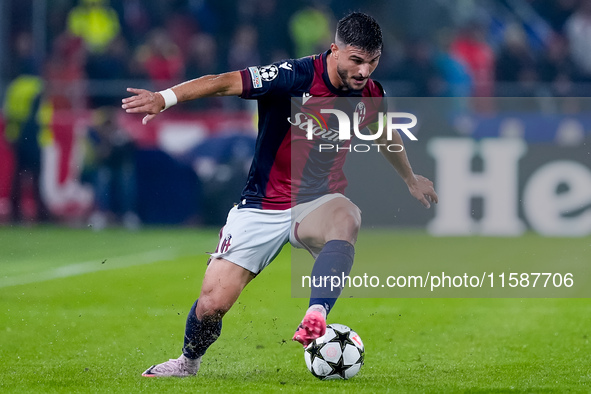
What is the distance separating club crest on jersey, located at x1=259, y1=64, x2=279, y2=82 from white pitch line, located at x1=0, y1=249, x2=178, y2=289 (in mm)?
4990

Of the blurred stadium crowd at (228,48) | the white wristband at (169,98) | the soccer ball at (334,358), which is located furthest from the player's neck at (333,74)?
the blurred stadium crowd at (228,48)

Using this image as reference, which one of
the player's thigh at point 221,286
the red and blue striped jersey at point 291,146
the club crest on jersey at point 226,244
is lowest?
the player's thigh at point 221,286

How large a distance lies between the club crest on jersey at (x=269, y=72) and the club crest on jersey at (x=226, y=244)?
0.87m

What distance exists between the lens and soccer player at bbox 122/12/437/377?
17.3 ft

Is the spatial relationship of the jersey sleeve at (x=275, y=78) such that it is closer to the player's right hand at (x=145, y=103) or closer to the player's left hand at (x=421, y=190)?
the player's right hand at (x=145, y=103)

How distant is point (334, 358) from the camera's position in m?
5.43

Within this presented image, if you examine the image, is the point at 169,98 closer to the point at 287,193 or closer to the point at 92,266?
A: the point at 287,193

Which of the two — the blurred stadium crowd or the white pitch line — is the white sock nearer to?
the white pitch line

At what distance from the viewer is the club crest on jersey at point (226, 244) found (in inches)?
215

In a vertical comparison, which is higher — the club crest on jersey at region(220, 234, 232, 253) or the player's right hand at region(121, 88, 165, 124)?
the player's right hand at region(121, 88, 165, 124)

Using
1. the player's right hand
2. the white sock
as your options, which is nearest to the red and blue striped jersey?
the player's right hand

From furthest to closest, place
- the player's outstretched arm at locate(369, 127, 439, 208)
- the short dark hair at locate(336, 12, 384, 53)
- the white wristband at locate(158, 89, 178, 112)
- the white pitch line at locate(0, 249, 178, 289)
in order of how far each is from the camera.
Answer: the white pitch line at locate(0, 249, 178, 289) → the player's outstretched arm at locate(369, 127, 439, 208) → the short dark hair at locate(336, 12, 384, 53) → the white wristband at locate(158, 89, 178, 112)

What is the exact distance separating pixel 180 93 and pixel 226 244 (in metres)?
0.92

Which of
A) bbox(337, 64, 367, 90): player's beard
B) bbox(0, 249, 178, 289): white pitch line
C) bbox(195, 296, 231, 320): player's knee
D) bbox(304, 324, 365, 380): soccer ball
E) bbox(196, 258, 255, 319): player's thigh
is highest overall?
bbox(337, 64, 367, 90): player's beard
